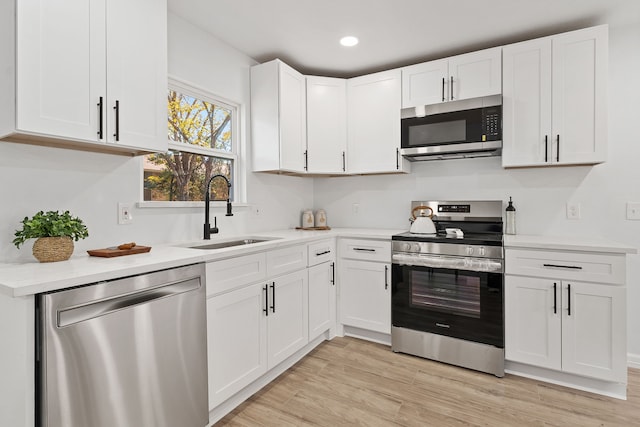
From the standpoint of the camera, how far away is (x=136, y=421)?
1.44m

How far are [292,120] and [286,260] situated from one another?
1310 millimetres

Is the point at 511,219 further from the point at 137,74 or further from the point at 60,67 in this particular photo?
the point at 60,67

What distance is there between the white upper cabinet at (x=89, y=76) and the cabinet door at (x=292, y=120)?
3.72 ft

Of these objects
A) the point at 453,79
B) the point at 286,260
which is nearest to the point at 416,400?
the point at 286,260

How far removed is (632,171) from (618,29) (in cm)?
108

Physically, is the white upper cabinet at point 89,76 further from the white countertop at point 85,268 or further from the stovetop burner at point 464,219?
the stovetop burner at point 464,219

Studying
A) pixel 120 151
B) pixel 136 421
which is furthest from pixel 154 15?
pixel 136 421

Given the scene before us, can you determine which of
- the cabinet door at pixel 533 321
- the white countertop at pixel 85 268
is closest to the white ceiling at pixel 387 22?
the white countertop at pixel 85 268

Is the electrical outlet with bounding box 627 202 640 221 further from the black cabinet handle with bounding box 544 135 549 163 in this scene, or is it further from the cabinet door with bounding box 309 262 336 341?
the cabinet door with bounding box 309 262 336 341

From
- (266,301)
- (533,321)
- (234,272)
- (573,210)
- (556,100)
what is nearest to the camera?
(234,272)

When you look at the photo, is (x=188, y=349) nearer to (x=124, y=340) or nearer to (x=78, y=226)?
(x=124, y=340)

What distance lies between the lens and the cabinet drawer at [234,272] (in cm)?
182

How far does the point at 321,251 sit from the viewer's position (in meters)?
2.83

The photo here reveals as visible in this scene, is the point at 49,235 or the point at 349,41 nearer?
the point at 49,235
